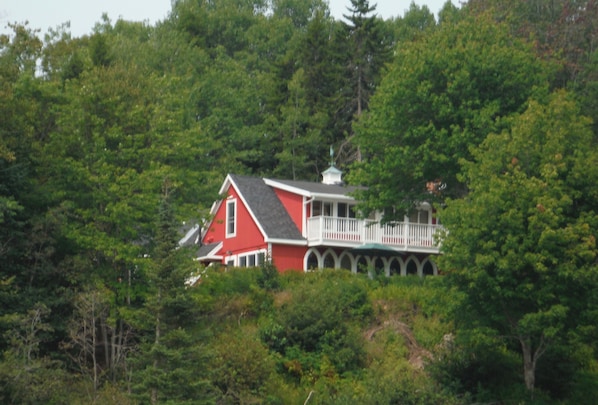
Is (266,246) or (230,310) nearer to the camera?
(230,310)

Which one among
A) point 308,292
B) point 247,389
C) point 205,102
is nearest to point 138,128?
point 308,292

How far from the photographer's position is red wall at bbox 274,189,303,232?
50188mm

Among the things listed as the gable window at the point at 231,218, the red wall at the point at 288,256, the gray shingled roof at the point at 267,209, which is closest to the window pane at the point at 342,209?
the gray shingled roof at the point at 267,209

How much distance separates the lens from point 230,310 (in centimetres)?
3906

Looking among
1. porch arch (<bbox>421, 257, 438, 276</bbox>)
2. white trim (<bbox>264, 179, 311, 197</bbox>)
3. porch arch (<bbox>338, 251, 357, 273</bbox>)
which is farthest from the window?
porch arch (<bbox>421, 257, 438, 276</bbox>)

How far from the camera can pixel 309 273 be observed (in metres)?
42.7

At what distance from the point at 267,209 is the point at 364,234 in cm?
462

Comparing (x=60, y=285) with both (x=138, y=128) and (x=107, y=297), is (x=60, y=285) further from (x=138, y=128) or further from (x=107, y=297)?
(x=138, y=128)

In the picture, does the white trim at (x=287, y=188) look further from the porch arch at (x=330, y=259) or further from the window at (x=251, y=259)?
the window at (x=251, y=259)

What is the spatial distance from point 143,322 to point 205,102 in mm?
39653

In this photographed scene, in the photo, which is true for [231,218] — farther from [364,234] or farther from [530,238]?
[530,238]

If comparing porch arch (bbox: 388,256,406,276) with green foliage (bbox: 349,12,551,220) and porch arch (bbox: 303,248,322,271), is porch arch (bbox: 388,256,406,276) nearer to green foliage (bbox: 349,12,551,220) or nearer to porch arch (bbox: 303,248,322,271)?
porch arch (bbox: 303,248,322,271)

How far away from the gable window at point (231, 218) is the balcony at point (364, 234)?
154 inches

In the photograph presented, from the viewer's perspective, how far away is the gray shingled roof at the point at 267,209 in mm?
49094
